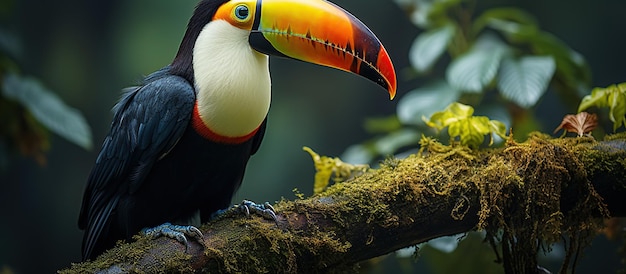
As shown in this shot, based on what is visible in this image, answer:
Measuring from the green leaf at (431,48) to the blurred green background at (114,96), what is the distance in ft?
7.21

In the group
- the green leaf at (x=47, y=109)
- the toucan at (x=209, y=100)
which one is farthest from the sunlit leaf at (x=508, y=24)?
the green leaf at (x=47, y=109)

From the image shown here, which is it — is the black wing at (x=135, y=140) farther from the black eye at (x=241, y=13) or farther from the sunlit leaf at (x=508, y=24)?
the sunlit leaf at (x=508, y=24)

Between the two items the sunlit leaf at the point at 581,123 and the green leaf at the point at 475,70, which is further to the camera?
Answer: the green leaf at the point at 475,70

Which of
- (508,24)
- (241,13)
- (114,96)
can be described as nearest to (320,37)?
(241,13)

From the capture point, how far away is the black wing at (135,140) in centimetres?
210

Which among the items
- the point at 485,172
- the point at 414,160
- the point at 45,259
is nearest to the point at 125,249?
the point at 414,160

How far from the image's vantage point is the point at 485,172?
2.00 m

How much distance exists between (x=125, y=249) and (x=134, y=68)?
13.7 ft

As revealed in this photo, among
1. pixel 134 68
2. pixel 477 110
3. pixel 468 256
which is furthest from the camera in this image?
pixel 134 68

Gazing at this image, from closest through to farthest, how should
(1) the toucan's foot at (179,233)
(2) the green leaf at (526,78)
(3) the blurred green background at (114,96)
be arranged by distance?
(1) the toucan's foot at (179,233) → (2) the green leaf at (526,78) → (3) the blurred green background at (114,96)

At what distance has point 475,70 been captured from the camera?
3.07 m

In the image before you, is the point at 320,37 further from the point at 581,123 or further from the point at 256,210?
the point at 581,123

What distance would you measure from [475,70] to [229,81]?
1.48m

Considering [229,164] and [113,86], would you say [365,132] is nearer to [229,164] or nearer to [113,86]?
[113,86]
